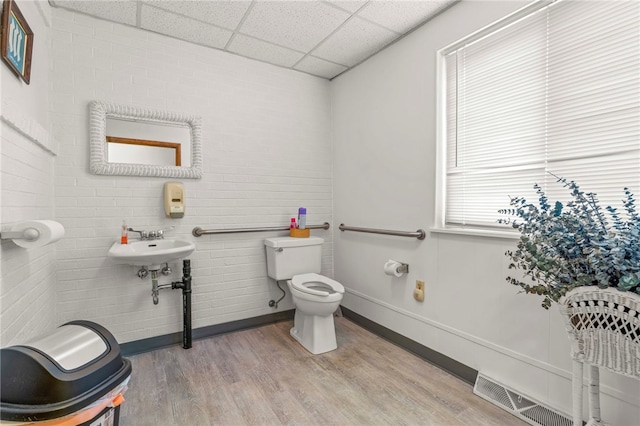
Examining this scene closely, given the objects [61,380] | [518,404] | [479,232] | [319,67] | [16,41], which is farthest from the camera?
[319,67]

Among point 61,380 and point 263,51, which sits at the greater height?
point 263,51

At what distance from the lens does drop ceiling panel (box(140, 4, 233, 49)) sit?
2055 mm

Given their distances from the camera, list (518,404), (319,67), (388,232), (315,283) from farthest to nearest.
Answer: (319,67), (315,283), (388,232), (518,404)

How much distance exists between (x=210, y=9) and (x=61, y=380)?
6.90 feet

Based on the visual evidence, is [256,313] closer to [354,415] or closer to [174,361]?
[174,361]

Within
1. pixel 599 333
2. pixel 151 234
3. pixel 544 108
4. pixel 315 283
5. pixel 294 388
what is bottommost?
pixel 294 388

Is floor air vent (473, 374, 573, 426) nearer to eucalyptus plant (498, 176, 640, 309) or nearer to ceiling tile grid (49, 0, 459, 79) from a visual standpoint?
eucalyptus plant (498, 176, 640, 309)

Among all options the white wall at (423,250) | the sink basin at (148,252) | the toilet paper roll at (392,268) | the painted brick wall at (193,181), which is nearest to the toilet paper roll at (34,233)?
the sink basin at (148,252)

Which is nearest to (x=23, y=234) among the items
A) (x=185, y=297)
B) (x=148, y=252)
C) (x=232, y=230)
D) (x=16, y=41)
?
(x=148, y=252)

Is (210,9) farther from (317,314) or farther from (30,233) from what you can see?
Result: (317,314)

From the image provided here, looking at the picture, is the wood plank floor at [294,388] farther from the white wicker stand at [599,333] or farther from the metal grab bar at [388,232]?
the metal grab bar at [388,232]

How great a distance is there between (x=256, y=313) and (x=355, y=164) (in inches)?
62.7

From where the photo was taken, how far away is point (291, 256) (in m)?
2.62

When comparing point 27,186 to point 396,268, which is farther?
point 396,268
